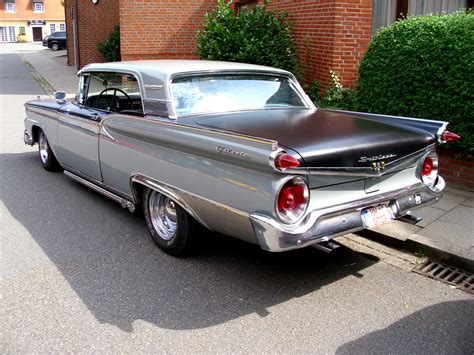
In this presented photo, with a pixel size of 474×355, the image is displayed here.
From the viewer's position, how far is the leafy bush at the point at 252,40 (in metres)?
9.30

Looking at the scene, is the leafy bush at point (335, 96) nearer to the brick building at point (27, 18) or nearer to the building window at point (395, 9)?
the building window at point (395, 9)

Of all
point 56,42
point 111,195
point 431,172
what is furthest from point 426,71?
point 56,42

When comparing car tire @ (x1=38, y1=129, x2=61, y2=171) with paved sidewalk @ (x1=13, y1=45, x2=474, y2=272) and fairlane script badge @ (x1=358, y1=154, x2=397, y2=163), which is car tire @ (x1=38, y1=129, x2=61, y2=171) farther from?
fairlane script badge @ (x1=358, y1=154, x2=397, y2=163)

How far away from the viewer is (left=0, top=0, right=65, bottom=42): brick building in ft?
250

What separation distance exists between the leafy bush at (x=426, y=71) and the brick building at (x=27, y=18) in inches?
3078

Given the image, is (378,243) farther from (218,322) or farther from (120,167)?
(120,167)

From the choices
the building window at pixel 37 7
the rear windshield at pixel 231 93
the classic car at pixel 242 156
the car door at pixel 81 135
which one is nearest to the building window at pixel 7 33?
the building window at pixel 37 7

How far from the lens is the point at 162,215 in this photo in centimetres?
456

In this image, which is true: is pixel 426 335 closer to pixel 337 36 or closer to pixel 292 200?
pixel 292 200

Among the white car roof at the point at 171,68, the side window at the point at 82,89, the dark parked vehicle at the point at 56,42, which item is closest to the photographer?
the white car roof at the point at 171,68

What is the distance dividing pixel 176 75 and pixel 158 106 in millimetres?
341

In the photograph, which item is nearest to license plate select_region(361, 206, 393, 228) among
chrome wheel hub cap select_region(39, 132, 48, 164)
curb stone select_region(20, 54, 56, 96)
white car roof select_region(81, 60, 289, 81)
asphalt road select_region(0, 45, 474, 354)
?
asphalt road select_region(0, 45, 474, 354)

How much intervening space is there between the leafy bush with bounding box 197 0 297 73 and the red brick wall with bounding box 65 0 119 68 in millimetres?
13026

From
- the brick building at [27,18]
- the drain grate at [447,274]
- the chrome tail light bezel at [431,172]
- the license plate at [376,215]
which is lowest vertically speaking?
the drain grate at [447,274]
